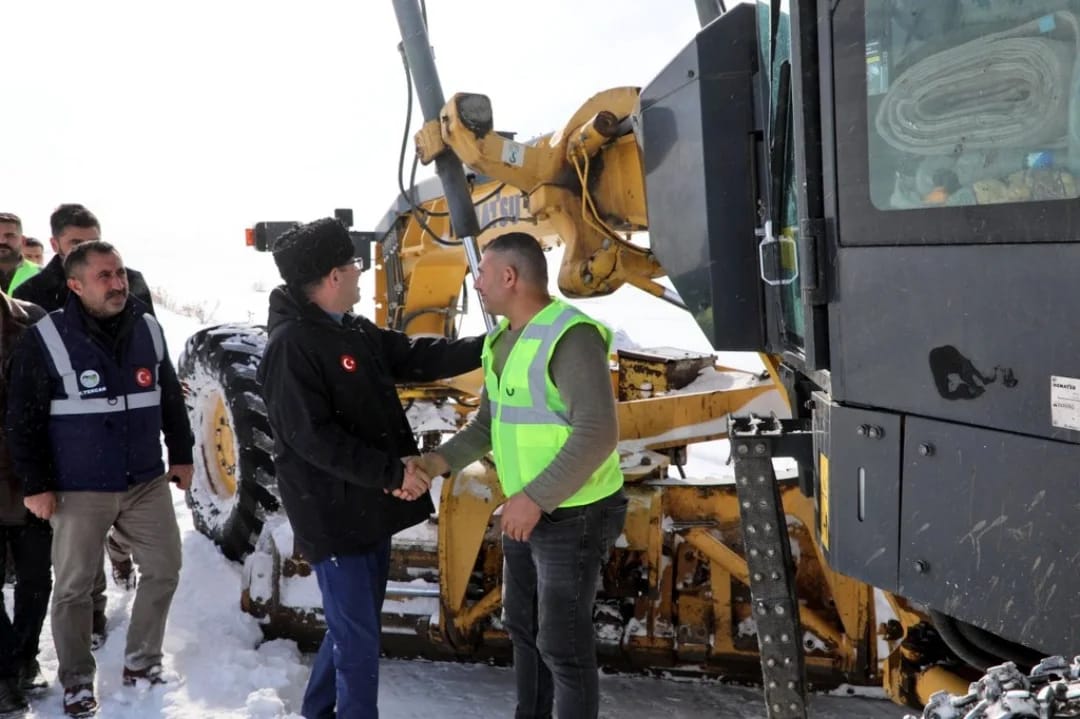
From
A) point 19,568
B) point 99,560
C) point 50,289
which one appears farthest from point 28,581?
point 50,289

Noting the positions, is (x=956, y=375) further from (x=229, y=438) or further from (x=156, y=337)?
(x=229, y=438)

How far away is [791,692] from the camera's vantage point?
2580 mm

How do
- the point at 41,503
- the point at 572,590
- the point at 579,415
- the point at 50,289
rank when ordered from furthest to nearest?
the point at 50,289 → the point at 41,503 → the point at 572,590 → the point at 579,415

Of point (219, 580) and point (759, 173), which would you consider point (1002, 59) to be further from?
point (219, 580)

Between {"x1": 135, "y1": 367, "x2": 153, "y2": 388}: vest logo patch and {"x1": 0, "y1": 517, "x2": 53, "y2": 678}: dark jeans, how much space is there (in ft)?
2.42

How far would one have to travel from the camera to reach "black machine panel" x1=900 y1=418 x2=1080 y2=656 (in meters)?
1.79

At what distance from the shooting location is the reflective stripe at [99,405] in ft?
12.4

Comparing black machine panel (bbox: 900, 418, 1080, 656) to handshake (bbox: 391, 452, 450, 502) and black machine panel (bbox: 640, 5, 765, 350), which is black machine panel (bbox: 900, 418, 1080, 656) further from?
handshake (bbox: 391, 452, 450, 502)

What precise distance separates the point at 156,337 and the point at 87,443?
1.65ft

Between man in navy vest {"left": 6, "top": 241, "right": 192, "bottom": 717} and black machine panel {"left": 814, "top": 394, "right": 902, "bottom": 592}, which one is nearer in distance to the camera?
black machine panel {"left": 814, "top": 394, "right": 902, "bottom": 592}

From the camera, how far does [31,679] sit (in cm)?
405

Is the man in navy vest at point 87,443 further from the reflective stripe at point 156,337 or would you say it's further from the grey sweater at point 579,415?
the grey sweater at point 579,415

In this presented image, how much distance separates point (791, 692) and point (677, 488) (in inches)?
57.5

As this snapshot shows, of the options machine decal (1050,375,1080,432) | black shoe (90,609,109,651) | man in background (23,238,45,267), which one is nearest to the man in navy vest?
black shoe (90,609,109,651)
